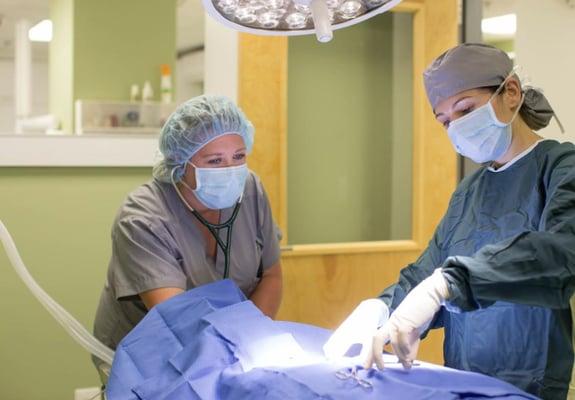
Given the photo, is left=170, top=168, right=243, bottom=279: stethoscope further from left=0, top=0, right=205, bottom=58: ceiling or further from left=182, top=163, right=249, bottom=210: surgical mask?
left=0, top=0, right=205, bottom=58: ceiling

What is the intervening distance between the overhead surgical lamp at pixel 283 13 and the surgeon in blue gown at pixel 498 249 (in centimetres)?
23

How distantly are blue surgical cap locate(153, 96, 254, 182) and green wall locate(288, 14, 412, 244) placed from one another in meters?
0.78

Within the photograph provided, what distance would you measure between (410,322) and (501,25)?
2.07m

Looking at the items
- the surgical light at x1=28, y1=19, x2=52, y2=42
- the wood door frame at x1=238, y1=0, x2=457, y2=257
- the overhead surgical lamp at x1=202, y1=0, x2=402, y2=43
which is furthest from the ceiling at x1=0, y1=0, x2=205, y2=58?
the overhead surgical lamp at x1=202, y1=0, x2=402, y2=43

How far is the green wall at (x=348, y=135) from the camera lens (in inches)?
93.9

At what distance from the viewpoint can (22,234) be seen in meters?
2.09

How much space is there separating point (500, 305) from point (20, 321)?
159cm

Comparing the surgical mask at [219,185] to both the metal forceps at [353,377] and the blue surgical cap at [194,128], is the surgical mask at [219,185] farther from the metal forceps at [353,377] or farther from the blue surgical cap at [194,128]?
the metal forceps at [353,377]

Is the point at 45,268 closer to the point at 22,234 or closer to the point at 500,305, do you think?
the point at 22,234

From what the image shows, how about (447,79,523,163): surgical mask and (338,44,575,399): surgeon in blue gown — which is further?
(447,79,523,163): surgical mask

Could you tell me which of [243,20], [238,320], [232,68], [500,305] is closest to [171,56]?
[232,68]

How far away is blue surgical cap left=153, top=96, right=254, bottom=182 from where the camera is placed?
1.57 m

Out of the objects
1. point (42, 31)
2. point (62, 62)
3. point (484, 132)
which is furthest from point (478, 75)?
point (42, 31)

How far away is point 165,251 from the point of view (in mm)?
1510
